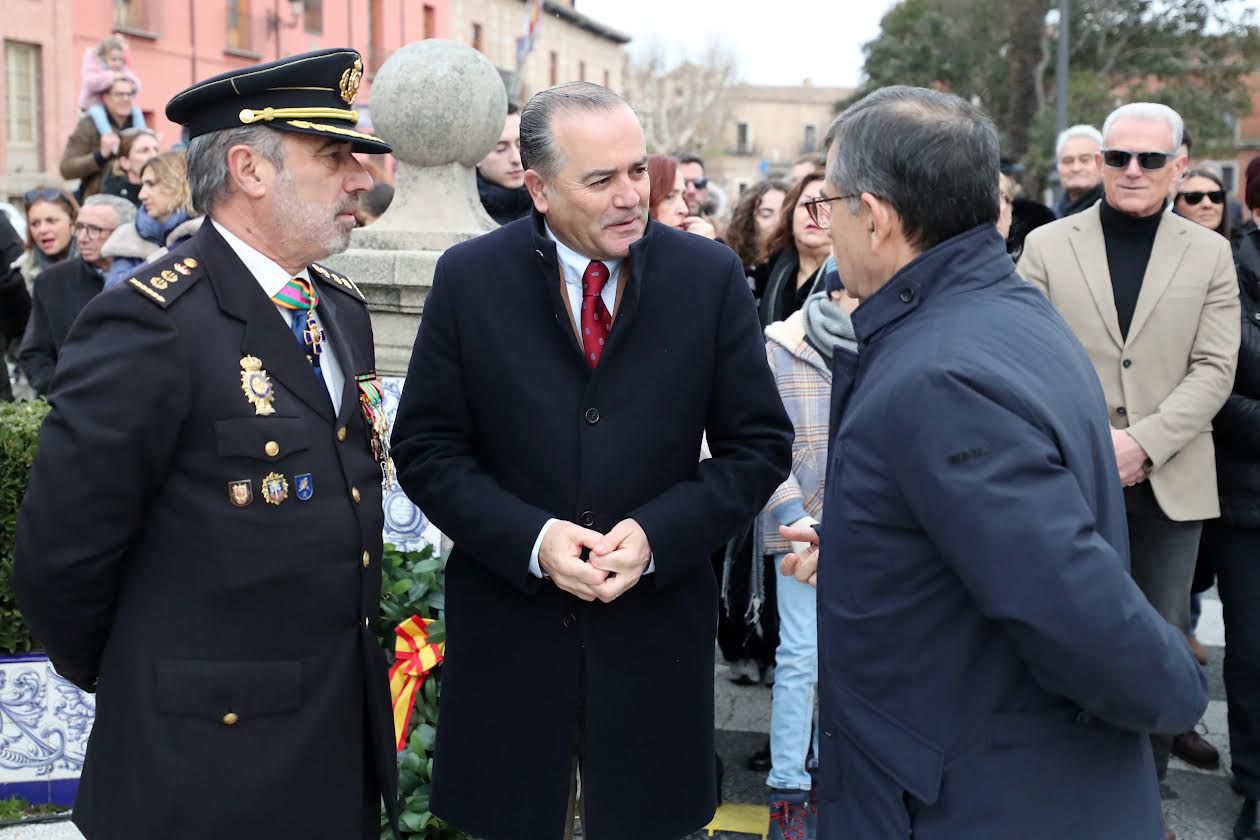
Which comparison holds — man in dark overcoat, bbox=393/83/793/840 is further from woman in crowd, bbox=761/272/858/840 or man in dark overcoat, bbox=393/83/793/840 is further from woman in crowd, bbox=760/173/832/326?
woman in crowd, bbox=760/173/832/326

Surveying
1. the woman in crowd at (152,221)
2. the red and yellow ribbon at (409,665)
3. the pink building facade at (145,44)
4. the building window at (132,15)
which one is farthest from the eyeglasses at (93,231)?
the building window at (132,15)

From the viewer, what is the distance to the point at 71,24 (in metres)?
23.7

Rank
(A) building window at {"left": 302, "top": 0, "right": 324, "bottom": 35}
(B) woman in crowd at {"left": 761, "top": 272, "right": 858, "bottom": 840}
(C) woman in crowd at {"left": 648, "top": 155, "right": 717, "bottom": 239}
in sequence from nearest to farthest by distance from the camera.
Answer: (B) woman in crowd at {"left": 761, "top": 272, "right": 858, "bottom": 840}, (C) woman in crowd at {"left": 648, "top": 155, "right": 717, "bottom": 239}, (A) building window at {"left": 302, "top": 0, "right": 324, "bottom": 35}

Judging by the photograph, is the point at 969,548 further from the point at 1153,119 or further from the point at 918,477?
the point at 1153,119

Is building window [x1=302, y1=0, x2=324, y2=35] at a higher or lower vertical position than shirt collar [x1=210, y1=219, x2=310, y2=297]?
higher

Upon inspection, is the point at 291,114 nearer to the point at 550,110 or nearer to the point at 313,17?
the point at 550,110

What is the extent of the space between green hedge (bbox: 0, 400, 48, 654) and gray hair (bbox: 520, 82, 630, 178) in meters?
1.85

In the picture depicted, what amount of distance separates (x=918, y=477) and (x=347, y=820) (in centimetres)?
136

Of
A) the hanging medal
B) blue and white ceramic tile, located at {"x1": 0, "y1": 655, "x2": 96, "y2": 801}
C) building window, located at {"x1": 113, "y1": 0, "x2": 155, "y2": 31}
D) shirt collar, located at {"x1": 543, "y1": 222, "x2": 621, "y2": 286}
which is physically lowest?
blue and white ceramic tile, located at {"x1": 0, "y1": 655, "x2": 96, "y2": 801}

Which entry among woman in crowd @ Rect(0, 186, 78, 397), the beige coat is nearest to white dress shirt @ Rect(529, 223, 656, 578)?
the beige coat

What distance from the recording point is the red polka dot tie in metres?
2.93

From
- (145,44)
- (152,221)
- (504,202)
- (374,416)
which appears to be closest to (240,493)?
(374,416)

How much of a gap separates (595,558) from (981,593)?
971 millimetres

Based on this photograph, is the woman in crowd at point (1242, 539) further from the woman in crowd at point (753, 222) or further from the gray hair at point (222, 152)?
the gray hair at point (222, 152)
